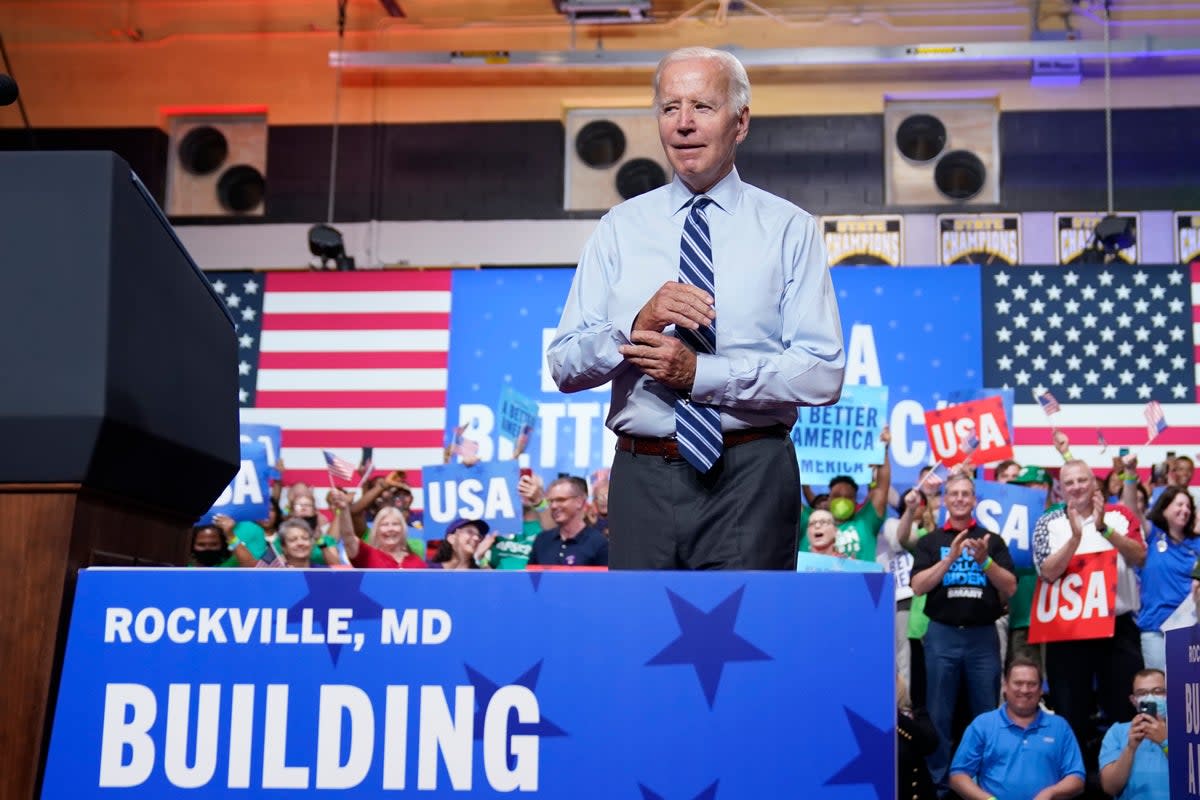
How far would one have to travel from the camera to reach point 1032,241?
10.2 m

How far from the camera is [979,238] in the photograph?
405 inches

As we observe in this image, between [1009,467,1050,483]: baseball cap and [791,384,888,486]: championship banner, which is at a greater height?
[791,384,888,486]: championship banner

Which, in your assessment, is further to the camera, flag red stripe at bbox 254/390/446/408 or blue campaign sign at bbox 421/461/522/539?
flag red stripe at bbox 254/390/446/408

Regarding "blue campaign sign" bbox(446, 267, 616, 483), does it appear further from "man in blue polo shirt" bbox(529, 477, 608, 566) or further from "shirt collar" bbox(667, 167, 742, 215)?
"shirt collar" bbox(667, 167, 742, 215)

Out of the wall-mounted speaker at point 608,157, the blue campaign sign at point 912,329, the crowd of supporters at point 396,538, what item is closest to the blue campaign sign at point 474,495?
the crowd of supporters at point 396,538

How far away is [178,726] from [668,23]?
Result: 10002 mm

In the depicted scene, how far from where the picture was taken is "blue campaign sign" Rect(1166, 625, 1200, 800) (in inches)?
87.9

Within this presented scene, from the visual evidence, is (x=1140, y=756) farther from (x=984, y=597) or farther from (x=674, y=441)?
(x=674, y=441)

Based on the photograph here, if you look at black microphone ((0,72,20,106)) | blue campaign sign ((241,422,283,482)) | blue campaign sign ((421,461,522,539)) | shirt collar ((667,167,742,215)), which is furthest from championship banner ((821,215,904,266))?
black microphone ((0,72,20,106))

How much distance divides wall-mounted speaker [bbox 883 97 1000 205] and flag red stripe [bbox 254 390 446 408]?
163 inches

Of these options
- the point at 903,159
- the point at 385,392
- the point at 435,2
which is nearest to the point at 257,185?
the point at 435,2

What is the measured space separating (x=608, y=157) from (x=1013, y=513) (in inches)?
216

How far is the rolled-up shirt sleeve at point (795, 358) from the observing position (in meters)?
1.90

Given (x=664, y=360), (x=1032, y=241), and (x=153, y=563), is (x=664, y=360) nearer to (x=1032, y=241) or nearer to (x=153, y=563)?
(x=153, y=563)
